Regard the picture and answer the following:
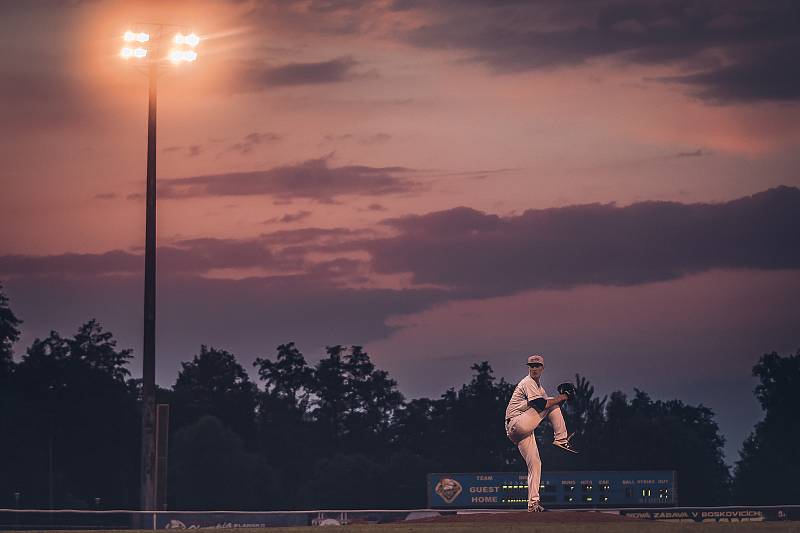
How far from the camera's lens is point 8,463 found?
119688 millimetres

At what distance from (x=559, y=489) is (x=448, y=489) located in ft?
26.6

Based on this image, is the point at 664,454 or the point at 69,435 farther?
the point at 664,454

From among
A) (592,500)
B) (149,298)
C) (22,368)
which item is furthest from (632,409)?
(149,298)

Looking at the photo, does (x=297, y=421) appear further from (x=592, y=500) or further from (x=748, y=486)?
(x=592, y=500)

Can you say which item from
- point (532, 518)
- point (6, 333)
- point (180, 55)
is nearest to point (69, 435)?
point (6, 333)

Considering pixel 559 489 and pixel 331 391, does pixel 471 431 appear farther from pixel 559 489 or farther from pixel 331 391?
pixel 559 489

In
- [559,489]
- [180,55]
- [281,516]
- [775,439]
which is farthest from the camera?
[775,439]

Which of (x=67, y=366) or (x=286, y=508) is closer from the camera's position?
(x=67, y=366)

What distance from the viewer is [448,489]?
3430 inches

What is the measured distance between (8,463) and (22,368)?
11595 mm

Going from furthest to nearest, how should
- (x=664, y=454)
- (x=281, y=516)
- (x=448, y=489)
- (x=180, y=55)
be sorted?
1. (x=664, y=454)
2. (x=448, y=489)
3. (x=281, y=516)
4. (x=180, y=55)

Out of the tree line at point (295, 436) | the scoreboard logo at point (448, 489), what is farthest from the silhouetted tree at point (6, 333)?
the scoreboard logo at point (448, 489)

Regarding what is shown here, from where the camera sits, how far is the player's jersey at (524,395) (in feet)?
75.3

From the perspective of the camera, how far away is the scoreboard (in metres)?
82.6
